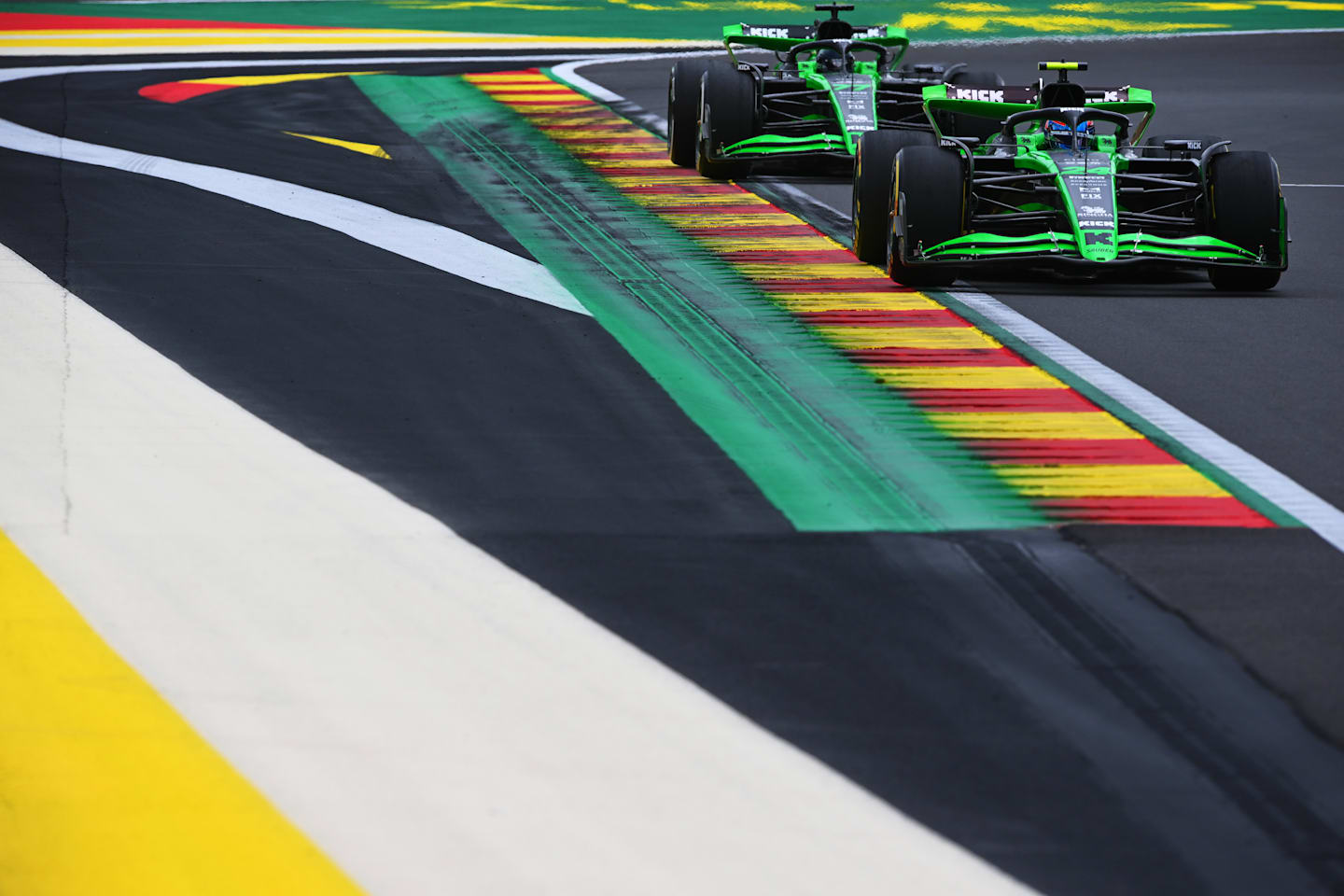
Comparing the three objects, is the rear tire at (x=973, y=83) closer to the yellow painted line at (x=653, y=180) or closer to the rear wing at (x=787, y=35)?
the rear wing at (x=787, y=35)

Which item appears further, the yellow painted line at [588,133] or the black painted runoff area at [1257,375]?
the yellow painted line at [588,133]

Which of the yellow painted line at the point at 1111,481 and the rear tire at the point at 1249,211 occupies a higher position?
the rear tire at the point at 1249,211

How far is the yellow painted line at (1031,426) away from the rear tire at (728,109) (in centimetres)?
700

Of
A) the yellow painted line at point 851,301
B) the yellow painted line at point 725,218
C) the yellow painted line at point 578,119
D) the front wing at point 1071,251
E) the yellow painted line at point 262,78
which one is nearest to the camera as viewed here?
the yellow painted line at point 851,301

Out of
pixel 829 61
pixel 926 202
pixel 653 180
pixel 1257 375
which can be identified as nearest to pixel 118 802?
pixel 1257 375

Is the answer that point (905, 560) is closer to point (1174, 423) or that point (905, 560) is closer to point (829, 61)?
point (1174, 423)

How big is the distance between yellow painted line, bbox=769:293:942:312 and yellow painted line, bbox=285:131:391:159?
20.4 feet

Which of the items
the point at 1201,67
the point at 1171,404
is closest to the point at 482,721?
the point at 1171,404

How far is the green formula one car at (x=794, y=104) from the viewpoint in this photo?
1401cm

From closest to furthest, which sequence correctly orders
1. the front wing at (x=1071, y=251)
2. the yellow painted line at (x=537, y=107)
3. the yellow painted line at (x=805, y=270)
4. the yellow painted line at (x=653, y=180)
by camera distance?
the front wing at (x=1071, y=251) < the yellow painted line at (x=805, y=270) < the yellow painted line at (x=653, y=180) < the yellow painted line at (x=537, y=107)

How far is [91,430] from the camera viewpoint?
21.7 feet

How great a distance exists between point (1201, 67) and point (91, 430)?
20.9 m

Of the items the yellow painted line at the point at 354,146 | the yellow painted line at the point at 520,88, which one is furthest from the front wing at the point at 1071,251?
the yellow painted line at the point at 520,88

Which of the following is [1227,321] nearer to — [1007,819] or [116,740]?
[1007,819]
